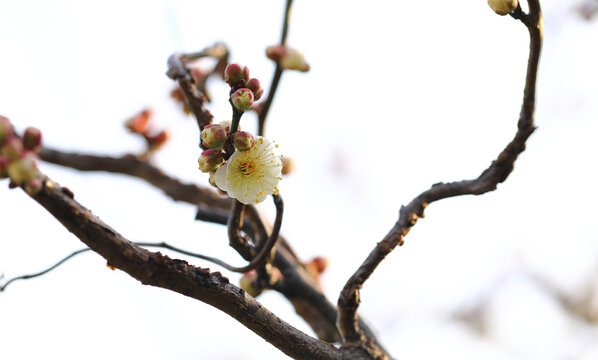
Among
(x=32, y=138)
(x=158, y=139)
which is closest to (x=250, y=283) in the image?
(x=32, y=138)

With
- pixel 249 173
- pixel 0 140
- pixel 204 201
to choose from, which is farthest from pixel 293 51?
pixel 0 140

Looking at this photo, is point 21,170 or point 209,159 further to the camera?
point 209,159

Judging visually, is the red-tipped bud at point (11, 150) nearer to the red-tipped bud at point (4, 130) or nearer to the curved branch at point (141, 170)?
the red-tipped bud at point (4, 130)

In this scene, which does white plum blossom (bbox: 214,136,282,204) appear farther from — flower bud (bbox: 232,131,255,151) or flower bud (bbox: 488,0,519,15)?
flower bud (bbox: 488,0,519,15)

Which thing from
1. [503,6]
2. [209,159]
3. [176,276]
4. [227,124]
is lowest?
[176,276]

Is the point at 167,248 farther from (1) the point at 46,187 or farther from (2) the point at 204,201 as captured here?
(2) the point at 204,201

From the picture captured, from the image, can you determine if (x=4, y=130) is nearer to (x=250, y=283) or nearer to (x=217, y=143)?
(x=217, y=143)

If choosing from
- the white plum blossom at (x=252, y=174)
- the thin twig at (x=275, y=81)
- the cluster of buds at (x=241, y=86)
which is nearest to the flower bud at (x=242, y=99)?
the cluster of buds at (x=241, y=86)
